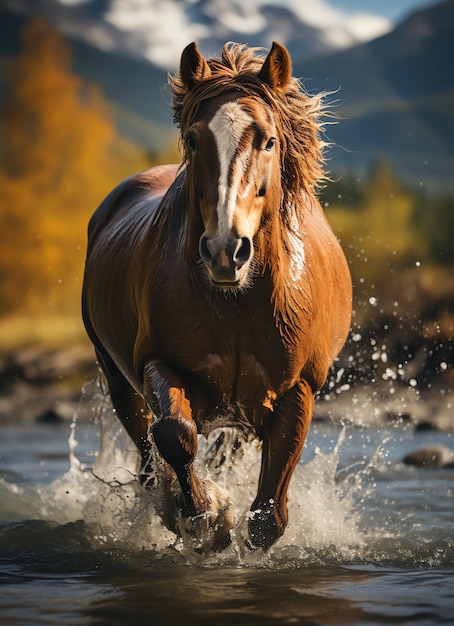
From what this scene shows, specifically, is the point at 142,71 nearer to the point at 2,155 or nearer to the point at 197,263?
the point at 2,155

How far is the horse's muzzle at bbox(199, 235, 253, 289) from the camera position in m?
3.50

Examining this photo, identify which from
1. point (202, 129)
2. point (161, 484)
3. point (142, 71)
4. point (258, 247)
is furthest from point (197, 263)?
point (142, 71)

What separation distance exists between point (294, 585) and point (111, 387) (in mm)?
2163

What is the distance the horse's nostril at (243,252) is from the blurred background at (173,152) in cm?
784

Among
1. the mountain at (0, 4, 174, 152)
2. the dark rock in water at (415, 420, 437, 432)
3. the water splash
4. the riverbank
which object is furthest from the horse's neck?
the mountain at (0, 4, 174, 152)

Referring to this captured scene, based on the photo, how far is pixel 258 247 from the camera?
401 centimetres

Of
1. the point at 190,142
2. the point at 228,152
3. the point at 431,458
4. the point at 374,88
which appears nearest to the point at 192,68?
the point at 190,142

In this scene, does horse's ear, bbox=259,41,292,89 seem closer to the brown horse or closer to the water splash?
the brown horse

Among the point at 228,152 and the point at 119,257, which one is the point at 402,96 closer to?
the point at 119,257

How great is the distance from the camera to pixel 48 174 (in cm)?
2547

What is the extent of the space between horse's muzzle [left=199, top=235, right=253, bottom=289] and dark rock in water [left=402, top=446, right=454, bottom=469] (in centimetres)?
493

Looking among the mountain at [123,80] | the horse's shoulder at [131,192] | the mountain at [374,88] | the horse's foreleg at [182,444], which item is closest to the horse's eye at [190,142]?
the horse's foreleg at [182,444]

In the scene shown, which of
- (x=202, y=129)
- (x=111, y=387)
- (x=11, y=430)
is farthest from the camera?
(x=11, y=430)

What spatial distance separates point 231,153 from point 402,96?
32233 mm
